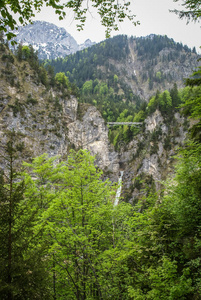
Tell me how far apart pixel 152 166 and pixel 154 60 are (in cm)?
16308

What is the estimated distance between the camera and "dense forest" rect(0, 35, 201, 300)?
5320mm

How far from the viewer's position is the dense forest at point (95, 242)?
532 centimetres

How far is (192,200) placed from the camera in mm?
7199

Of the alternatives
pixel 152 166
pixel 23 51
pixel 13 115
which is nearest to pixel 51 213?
pixel 13 115

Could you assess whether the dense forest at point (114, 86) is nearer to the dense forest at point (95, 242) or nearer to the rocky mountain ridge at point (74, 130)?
the rocky mountain ridge at point (74, 130)

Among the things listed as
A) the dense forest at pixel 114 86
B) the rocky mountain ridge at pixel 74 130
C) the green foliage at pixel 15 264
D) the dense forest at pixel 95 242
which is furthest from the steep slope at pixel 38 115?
the green foliage at pixel 15 264

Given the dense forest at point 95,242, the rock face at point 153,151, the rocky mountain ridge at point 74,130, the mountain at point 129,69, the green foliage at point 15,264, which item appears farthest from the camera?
the mountain at point 129,69

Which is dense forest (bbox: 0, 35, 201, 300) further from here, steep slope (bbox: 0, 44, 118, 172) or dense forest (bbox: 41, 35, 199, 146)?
dense forest (bbox: 41, 35, 199, 146)

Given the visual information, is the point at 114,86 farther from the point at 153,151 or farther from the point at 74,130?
the point at 153,151

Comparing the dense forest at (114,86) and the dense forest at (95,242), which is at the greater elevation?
the dense forest at (114,86)

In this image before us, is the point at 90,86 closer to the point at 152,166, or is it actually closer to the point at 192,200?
the point at 152,166

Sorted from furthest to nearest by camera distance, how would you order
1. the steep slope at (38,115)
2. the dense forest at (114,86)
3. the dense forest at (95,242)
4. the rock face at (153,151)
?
1. the dense forest at (114,86)
2. the rock face at (153,151)
3. the steep slope at (38,115)
4. the dense forest at (95,242)

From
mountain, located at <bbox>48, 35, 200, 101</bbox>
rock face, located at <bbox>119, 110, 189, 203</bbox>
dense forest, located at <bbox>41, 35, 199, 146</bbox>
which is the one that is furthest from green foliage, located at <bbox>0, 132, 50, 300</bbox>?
mountain, located at <bbox>48, 35, 200, 101</bbox>

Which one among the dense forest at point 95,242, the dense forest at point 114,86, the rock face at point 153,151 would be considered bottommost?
the dense forest at point 95,242
